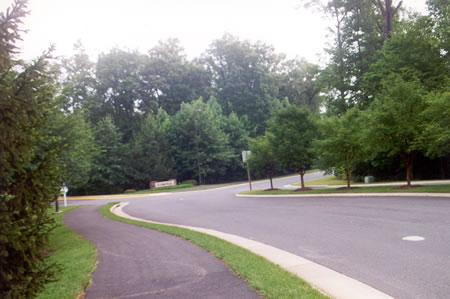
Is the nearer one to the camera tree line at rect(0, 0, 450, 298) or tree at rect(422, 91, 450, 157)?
tree line at rect(0, 0, 450, 298)

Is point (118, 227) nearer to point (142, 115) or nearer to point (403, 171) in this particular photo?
point (403, 171)

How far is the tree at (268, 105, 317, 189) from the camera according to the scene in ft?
75.3

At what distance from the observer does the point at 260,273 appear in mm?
5836

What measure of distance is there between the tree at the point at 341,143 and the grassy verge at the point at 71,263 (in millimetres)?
14314

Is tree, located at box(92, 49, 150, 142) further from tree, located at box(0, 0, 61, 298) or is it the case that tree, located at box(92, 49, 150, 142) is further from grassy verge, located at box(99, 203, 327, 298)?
tree, located at box(0, 0, 61, 298)

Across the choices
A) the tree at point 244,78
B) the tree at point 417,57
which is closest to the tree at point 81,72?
the tree at point 244,78

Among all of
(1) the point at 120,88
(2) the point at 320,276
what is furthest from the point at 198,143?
(2) the point at 320,276

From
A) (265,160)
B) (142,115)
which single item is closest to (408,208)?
(265,160)

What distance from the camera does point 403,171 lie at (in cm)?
2428

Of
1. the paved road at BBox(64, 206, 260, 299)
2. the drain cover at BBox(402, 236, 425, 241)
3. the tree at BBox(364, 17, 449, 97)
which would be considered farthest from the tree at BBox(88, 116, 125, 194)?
the drain cover at BBox(402, 236, 425, 241)

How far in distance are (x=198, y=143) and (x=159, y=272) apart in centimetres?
4032

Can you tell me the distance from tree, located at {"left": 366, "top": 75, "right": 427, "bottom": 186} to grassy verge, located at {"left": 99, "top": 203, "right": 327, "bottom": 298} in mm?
11672

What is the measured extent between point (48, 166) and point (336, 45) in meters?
32.6

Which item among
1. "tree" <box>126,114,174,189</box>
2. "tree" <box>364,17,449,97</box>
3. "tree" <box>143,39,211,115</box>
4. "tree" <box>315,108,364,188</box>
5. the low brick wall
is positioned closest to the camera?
"tree" <box>315,108,364,188</box>
